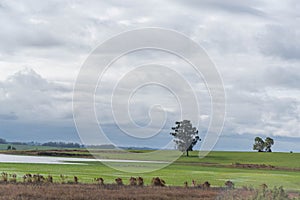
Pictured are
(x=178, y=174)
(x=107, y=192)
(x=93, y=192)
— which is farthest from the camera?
(x=178, y=174)

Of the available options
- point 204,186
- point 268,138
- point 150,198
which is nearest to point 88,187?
point 150,198

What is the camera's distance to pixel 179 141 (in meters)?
129

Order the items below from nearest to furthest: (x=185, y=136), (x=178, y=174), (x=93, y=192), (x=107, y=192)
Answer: (x=93, y=192) → (x=107, y=192) → (x=178, y=174) → (x=185, y=136)

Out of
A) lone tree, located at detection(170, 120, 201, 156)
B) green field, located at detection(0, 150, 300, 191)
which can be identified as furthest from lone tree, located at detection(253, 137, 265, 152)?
green field, located at detection(0, 150, 300, 191)

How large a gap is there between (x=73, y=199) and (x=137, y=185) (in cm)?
970

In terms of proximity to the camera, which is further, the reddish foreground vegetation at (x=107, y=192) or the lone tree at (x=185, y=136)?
Answer: the lone tree at (x=185, y=136)

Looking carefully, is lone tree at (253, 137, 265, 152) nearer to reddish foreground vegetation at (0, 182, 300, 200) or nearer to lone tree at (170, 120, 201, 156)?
lone tree at (170, 120, 201, 156)

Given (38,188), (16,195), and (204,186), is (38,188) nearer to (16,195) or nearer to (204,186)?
(16,195)

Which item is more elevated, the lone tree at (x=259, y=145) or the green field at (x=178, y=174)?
the lone tree at (x=259, y=145)

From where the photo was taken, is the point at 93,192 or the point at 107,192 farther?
the point at 107,192

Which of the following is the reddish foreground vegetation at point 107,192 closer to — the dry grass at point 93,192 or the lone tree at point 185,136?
the dry grass at point 93,192

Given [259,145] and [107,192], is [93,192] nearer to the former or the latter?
[107,192]

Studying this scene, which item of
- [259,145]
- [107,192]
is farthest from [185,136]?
[107,192]

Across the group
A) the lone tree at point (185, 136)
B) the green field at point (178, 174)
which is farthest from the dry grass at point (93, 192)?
the lone tree at point (185, 136)
